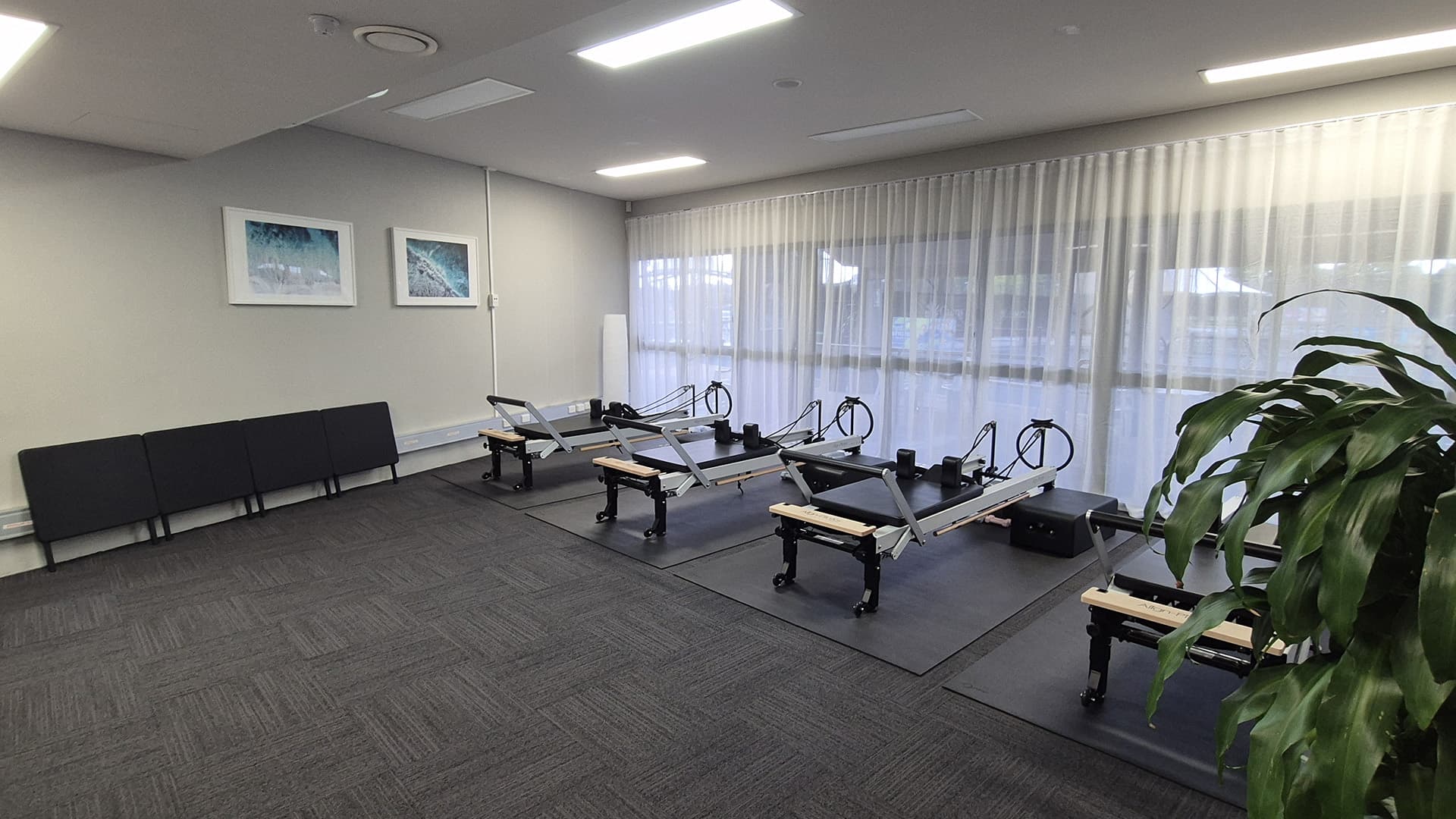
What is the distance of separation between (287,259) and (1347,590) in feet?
20.5

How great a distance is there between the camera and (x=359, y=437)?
581cm

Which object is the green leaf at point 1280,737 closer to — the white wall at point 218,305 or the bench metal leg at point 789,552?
the bench metal leg at point 789,552

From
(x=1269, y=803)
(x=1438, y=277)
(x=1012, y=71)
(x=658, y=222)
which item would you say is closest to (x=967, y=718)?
(x=1269, y=803)

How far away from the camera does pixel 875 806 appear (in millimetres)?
2195

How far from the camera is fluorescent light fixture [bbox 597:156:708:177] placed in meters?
6.20

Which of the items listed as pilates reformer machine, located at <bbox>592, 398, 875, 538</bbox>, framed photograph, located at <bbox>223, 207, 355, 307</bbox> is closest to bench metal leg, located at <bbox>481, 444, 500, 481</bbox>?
pilates reformer machine, located at <bbox>592, 398, 875, 538</bbox>

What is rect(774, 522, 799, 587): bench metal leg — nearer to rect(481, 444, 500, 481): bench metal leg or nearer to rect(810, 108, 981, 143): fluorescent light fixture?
rect(810, 108, 981, 143): fluorescent light fixture

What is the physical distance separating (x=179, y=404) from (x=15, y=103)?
2026 millimetres

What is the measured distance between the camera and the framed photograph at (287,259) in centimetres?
504

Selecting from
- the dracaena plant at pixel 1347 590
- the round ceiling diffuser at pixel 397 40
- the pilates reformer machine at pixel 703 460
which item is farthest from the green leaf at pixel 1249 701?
the round ceiling diffuser at pixel 397 40

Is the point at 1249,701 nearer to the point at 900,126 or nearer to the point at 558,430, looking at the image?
the point at 900,126

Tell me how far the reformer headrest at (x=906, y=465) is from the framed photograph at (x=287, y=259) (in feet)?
15.0

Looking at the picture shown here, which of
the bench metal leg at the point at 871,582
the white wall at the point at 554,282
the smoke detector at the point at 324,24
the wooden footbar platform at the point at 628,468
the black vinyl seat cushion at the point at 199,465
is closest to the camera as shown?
the smoke detector at the point at 324,24

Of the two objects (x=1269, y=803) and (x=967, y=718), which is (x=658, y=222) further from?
(x=1269, y=803)
